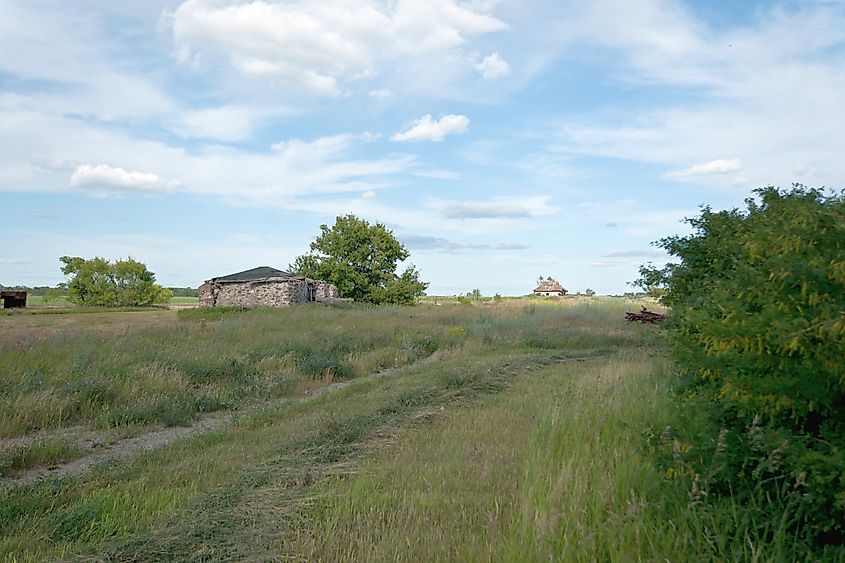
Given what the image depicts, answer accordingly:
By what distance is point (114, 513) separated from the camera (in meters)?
5.59

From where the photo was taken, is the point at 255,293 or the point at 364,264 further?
the point at 364,264

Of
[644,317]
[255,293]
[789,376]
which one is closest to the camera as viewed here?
[789,376]

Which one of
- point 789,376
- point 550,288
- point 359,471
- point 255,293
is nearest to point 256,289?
point 255,293

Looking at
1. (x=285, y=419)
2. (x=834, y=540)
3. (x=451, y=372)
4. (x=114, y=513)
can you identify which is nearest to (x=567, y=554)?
(x=834, y=540)

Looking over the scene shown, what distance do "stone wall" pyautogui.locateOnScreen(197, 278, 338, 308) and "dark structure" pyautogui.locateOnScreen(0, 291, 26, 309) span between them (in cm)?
2287

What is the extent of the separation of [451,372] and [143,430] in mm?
6165

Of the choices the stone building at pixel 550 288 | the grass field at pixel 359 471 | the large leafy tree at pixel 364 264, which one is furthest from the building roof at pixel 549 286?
the grass field at pixel 359 471

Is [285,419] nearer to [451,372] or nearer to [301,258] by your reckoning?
[451,372]

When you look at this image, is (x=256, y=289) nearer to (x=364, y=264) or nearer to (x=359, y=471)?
(x=364, y=264)

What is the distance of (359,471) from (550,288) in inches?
3865

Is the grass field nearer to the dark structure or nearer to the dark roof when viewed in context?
the dark roof

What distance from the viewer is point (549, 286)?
102875 millimetres

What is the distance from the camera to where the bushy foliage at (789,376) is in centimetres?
300

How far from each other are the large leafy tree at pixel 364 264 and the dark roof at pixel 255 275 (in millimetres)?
10124
